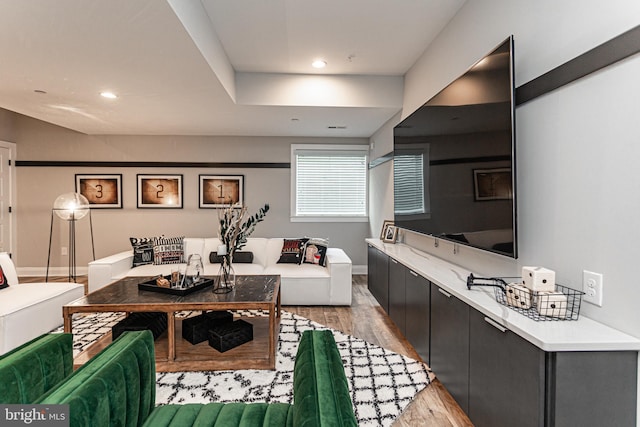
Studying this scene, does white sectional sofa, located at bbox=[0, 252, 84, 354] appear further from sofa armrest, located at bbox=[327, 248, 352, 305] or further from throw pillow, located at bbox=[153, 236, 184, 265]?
sofa armrest, located at bbox=[327, 248, 352, 305]

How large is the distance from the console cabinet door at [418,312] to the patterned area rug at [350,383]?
0.55 ft

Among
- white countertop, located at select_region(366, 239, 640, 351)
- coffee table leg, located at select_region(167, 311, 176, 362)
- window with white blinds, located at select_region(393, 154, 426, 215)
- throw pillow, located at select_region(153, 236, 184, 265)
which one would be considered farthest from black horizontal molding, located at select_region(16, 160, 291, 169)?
white countertop, located at select_region(366, 239, 640, 351)

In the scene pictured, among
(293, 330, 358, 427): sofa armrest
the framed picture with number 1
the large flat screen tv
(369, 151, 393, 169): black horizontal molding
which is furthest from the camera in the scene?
the framed picture with number 1

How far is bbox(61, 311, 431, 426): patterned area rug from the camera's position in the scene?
7.37ft

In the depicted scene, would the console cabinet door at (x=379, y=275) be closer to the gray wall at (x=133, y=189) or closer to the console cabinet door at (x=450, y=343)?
the console cabinet door at (x=450, y=343)

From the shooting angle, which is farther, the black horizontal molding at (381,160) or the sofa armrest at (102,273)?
the black horizontal molding at (381,160)

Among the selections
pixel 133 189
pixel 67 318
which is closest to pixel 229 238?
pixel 67 318

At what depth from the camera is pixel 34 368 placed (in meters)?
1.29

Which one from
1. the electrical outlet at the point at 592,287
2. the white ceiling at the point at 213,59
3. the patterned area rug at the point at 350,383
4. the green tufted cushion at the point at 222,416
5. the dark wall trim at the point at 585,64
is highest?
the white ceiling at the point at 213,59

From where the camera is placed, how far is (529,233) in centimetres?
198

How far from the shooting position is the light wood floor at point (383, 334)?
2.09 meters

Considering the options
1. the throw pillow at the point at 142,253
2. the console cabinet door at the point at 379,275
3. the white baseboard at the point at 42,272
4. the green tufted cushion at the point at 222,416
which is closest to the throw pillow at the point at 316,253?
the console cabinet door at the point at 379,275

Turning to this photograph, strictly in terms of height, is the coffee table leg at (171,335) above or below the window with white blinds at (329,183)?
below

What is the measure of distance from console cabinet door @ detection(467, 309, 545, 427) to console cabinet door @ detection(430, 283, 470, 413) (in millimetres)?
73
